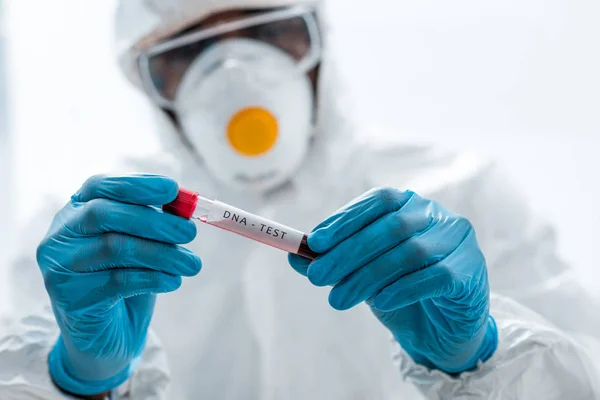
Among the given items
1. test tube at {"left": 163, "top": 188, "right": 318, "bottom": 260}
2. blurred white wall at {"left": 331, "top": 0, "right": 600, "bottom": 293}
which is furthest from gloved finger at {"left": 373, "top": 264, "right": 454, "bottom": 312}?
blurred white wall at {"left": 331, "top": 0, "right": 600, "bottom": 293}

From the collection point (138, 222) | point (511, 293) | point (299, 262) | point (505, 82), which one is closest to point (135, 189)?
point (138, 222)

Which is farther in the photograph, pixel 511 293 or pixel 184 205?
pixel 511 293

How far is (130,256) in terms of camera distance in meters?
0.70

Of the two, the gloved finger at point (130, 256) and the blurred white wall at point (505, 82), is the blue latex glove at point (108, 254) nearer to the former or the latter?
the gloved finger at point (130, 256)

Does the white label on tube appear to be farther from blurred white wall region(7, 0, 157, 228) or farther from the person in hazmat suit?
blurred white wall region(7, 0, 157, 228)

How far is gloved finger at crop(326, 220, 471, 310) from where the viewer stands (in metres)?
0.71

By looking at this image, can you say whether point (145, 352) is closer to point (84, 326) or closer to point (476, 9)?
point (84, 326)

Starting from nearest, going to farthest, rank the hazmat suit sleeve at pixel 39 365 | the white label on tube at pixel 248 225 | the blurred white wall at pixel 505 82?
the white label on tube at pixel 248 225 < the hazmat suit sleeve at pixel 39 365 < the blurred white wall at pixel 505 82

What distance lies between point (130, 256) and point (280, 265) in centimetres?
48

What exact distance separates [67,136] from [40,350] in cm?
92

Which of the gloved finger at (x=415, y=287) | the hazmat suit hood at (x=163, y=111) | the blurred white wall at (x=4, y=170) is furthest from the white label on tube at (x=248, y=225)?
the blurred white wall at (x=4, y=170)

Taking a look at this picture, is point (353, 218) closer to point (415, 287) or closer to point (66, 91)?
point (415, 287)

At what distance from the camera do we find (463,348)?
2.66ft

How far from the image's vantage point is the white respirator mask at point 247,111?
1.03 m
